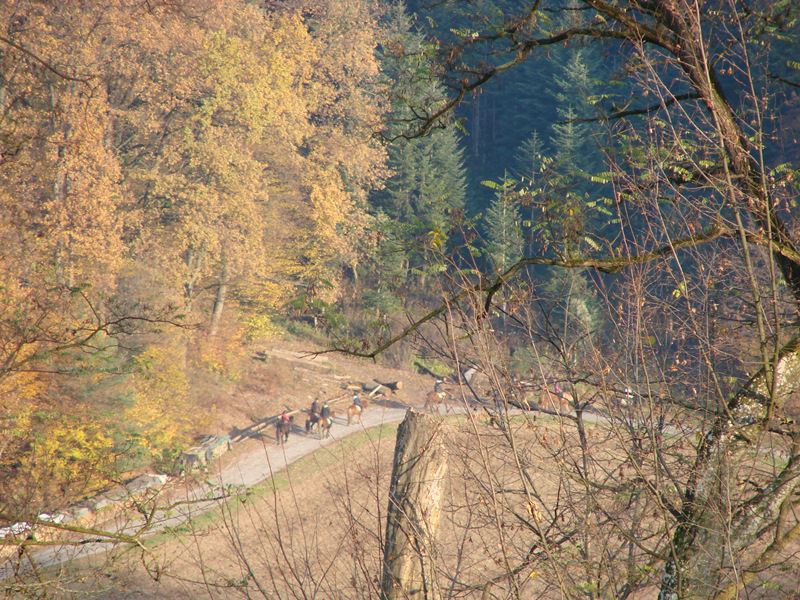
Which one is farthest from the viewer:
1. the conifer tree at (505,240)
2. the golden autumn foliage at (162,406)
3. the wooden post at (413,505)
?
the golden autumn foliage at (162,406)

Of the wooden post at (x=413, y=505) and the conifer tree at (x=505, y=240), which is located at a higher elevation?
the conifer tree at (x=505, y=240)

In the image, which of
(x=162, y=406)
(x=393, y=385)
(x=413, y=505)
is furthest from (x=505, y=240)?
(x=393, y=385)

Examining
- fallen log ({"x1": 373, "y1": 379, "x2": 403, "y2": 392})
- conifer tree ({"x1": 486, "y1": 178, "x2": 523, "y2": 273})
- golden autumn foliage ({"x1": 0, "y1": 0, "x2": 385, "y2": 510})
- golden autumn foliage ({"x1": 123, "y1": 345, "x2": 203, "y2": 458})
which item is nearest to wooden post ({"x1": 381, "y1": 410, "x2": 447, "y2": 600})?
conifer tree ({"x1": 486, "y1": 178, "x2": 523, "y2": 273})

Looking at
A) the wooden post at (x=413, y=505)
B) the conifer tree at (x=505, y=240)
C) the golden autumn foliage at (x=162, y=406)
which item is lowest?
the golden autumn foliage at (x=162, y=406)

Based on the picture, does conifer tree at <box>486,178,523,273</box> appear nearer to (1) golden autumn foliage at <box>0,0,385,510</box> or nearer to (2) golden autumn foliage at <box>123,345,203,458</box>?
(1) golden autumn foliage at <box>0,0,385,510</box>

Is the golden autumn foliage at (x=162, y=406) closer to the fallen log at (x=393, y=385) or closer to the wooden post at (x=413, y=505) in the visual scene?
the fallen log at (x=393, y=385)

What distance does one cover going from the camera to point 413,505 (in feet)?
12.5

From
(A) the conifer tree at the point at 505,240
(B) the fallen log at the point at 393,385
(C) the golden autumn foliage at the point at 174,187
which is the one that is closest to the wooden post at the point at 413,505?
(A) the conifer tree at the point at 505,240

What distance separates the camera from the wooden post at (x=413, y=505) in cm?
374

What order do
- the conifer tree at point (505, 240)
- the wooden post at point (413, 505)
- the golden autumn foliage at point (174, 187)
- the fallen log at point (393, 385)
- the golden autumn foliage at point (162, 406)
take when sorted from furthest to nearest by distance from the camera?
the fallen log at point (393, 385) → the golden autumn foliage at point (162, 406) → the golden autumn foliage at point (174, 187) → the conifer tree at point (505, 240) → the wooden post at point (413, 505)

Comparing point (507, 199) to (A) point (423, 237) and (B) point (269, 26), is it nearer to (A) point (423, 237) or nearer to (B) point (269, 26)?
(A) point (423, 237)

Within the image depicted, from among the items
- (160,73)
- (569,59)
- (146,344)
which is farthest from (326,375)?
(569,59)

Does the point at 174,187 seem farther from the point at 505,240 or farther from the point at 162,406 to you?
the point at 505,240

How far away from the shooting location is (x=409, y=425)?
12.8ft
